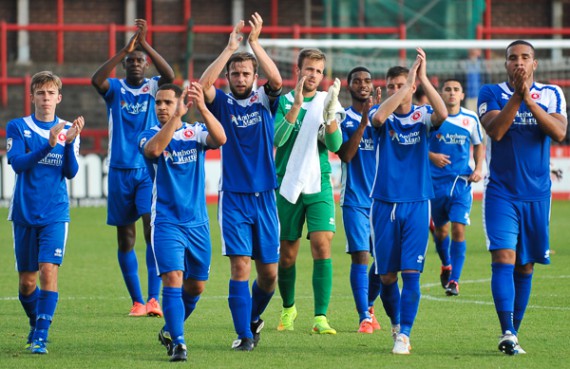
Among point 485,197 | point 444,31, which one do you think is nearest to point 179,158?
point 485,197

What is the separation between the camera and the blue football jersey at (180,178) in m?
8.51

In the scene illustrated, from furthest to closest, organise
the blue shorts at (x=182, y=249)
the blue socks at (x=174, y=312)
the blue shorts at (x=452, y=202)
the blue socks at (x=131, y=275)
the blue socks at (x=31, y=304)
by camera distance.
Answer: the blue shorts at (x=452, y=202) < the blue socks at (x=131, y=275) < the blue socks at (x=31, y=304) < the blue shorts at (x=182, y=249) < the blue socks at (x=174, y=312)

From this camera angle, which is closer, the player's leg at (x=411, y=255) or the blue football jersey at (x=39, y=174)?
the player's leg at (x=411, y=255)

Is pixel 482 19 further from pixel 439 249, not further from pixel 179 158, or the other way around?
pixel 179 158

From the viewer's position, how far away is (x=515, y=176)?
28.2ft

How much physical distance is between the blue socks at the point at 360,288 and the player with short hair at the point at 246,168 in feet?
3.67

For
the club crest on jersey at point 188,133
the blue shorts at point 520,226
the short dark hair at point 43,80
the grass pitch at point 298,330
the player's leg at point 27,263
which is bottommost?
the grass pitch at point 298,330

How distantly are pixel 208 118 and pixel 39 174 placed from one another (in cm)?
157

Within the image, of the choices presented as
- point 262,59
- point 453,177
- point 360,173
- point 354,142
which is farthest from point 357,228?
point 453,177

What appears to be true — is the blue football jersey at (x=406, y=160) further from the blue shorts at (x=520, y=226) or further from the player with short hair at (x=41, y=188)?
the player with short hair at (x=41, y=188)

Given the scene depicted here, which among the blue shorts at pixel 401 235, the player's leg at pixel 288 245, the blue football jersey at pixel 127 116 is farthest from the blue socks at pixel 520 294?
the blue football jersey at pixel 127 116

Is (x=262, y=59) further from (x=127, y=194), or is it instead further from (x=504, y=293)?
(x=127, y=194)

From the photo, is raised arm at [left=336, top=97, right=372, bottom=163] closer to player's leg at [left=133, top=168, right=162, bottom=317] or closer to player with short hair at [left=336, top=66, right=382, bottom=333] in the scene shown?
player with short hair at [left=336, top=66, right=382, bottom=333]

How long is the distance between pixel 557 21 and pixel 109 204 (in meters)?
25.6
